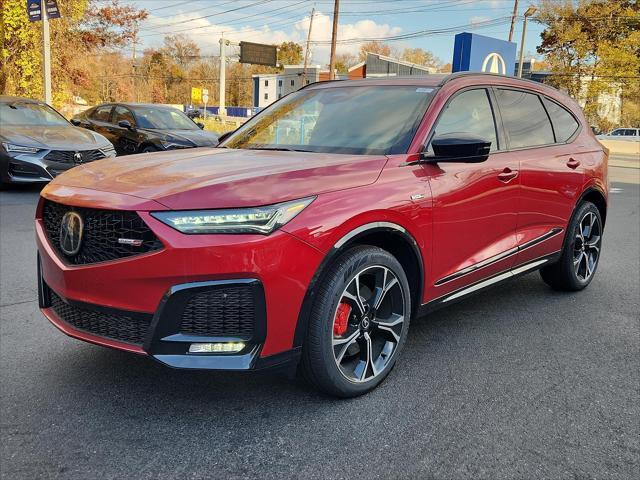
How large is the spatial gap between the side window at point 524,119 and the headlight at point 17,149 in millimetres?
7744

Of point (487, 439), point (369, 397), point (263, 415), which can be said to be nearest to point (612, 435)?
point (487, 439)

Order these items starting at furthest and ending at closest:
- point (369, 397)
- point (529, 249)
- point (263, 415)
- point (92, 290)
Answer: point (529, 249) → point (369, 397) → point (263, 415) → point (92, 290)

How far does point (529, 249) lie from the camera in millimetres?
4172

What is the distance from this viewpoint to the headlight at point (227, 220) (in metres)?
2.37

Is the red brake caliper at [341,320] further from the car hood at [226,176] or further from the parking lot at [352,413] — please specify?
the car hood at [226,176]

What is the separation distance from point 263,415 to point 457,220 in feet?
5.20

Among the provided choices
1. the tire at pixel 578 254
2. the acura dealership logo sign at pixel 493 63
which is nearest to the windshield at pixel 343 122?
the tire at pixel 578 254

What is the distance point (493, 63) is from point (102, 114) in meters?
9.44

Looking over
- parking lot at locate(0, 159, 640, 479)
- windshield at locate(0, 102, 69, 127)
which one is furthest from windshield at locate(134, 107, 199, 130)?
parking lot at locate(0, 159, 640, 479)

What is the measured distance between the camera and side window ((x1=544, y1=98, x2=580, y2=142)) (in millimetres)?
4617

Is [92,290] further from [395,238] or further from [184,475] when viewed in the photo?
[395,238]

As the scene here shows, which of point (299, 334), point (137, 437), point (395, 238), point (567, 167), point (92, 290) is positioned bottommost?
point (137, 437)

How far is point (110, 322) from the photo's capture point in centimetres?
256

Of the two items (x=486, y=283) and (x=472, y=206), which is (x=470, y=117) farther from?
(x=486, y=283)
